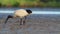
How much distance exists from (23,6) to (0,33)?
209 inches

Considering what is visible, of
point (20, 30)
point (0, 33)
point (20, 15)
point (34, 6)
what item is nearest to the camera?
point (0, 33)

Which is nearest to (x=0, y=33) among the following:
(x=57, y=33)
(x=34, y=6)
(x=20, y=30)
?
(x=20, y=30)

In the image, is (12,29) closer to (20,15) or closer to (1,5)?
(20,15)

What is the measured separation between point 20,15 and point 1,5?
15.2 ft

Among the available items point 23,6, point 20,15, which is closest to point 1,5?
point 23,6

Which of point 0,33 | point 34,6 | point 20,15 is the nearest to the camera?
point 0,33

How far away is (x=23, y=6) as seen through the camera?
9.24m

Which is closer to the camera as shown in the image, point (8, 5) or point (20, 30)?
point (20, 30)

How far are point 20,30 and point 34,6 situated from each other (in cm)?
493

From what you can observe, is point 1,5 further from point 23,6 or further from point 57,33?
point 57,33

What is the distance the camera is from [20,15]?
16.5 feet

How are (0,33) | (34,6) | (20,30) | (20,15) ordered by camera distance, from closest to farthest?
(0,33)
(20,30)
(20,15)
(34,6)

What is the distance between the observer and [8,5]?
31.0 ft

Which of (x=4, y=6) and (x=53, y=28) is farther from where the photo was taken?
(x=4, y=6)
